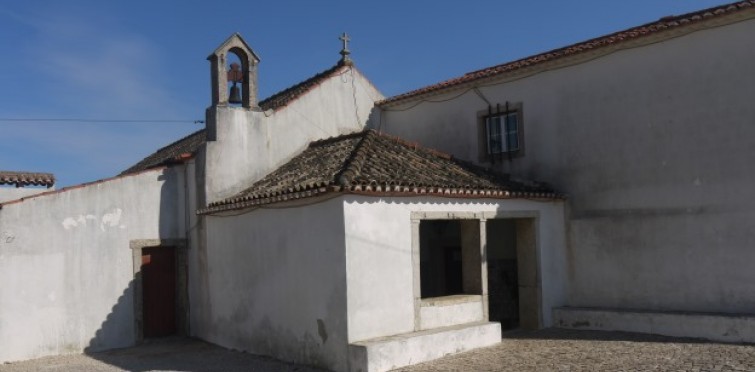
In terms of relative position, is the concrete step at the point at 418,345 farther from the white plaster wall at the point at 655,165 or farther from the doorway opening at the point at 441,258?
the doorway opening at the point at 441,258

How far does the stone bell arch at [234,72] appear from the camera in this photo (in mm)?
13594

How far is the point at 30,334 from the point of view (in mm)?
11547

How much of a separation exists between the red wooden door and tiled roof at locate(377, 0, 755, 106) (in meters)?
6.97

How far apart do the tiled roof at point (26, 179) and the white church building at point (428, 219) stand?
31.5 feet

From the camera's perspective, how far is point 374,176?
1028 cm

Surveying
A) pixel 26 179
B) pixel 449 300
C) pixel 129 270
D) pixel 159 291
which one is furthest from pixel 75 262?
pixel 26 179

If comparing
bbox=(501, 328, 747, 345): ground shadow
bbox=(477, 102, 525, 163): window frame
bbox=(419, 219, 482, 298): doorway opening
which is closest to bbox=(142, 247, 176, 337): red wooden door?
bbox=(419, 219, 482, 298): doorway opening

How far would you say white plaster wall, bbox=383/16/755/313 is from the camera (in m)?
11.0

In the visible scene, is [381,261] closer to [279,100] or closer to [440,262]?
[440,262]

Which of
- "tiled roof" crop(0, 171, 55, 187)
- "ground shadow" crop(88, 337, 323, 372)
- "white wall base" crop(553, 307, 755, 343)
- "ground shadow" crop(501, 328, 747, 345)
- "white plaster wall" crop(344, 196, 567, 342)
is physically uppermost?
"tiled roof" crop(0, 171, 55, 187)

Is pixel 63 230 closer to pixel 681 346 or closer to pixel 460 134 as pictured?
pixel 460 134

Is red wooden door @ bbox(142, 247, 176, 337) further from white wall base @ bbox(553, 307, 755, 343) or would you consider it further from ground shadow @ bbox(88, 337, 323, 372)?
white wall base @ bbox(553, 307, 755, 343)

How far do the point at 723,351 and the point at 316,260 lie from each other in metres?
6.47

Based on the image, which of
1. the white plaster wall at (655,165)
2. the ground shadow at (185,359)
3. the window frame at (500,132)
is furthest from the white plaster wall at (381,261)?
the window frame at (500,132)
